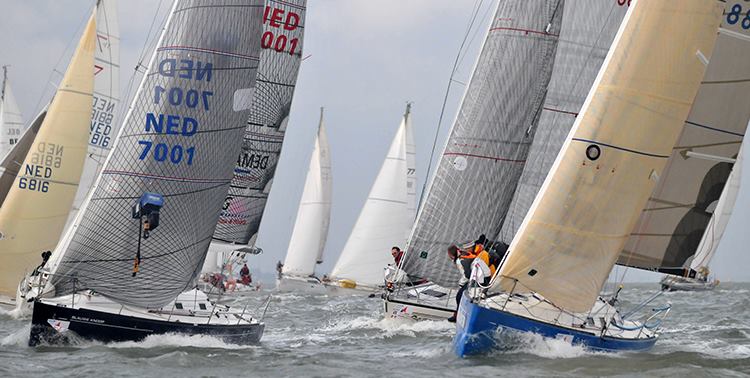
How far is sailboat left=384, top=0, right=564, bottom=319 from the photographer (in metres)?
22.1

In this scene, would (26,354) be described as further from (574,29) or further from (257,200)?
(574,29)

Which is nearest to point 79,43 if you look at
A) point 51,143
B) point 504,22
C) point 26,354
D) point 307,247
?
point 51,143

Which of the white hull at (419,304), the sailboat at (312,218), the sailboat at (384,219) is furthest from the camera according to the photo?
the sailboat at (312,218)

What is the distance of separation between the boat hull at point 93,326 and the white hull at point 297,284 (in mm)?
29475

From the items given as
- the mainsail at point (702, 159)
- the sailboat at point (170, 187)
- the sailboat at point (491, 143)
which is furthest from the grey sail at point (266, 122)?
the mainsail at point (702, 159)

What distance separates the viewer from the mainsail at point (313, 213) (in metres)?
48.5

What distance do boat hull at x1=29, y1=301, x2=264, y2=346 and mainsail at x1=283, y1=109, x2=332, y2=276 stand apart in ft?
106

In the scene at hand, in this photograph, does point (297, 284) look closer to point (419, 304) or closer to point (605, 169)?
point (419, 304)

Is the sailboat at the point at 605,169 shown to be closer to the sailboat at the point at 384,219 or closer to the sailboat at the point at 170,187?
the sailboat at the point at 170,187

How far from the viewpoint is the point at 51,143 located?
23062 mm

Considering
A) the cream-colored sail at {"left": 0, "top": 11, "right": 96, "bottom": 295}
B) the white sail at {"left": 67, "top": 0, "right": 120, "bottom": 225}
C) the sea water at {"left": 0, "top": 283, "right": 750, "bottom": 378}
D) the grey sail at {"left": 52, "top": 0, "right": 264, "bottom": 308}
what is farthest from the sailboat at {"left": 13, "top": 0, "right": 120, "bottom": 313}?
the grey sail at {"left": 52, "top": 0, "right": 264, "bottom": 308}

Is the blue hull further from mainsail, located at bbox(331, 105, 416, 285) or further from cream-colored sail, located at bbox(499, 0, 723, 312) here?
mainsail, located at bbox(331, 105, 416, 285)

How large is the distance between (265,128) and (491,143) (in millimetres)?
4341

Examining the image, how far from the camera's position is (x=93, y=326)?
15.3 m
